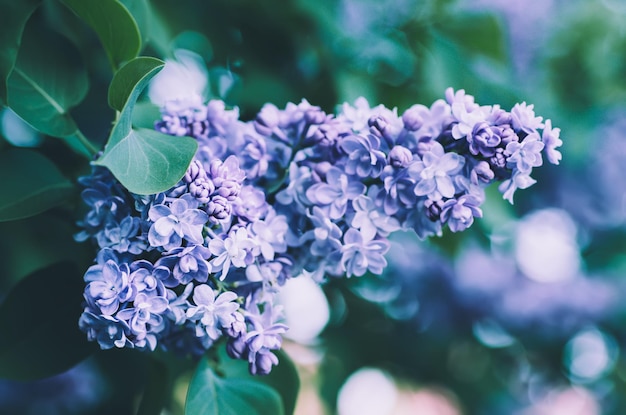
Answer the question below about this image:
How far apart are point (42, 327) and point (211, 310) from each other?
25 cm

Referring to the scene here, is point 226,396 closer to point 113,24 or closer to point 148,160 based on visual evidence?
point 148,160

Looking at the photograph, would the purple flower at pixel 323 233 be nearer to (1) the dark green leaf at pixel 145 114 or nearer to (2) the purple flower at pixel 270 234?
(2) the purple flower at pixel 270 234

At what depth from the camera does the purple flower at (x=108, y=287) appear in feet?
1.71

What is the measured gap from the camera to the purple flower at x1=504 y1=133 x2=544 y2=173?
1.89ft

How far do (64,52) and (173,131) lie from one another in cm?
21

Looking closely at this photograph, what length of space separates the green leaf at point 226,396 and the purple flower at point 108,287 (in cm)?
16

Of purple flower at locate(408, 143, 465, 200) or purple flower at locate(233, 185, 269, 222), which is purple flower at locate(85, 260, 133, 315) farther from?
purple flower at locate(408, 143, 465, 200)

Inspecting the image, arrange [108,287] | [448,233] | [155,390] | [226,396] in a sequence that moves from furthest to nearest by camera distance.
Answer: [448,233] < [155,390] < [226,396] < [108,287]

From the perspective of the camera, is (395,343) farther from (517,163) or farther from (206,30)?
(517,163)

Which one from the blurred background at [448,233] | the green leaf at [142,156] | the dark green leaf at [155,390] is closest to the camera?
the green leaf at [142,156]

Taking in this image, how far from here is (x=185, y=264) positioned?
0.54 metres

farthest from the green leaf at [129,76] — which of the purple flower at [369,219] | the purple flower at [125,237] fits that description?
the purple flower at [369,219]

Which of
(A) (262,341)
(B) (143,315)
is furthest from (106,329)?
(A) (262,341)

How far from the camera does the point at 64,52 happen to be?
0.73 m
